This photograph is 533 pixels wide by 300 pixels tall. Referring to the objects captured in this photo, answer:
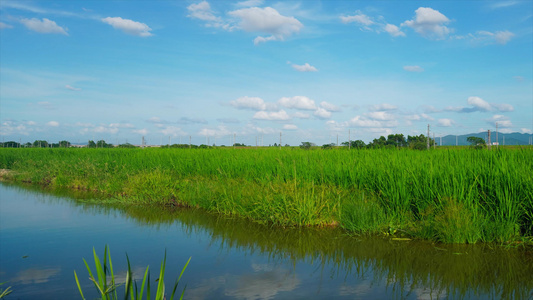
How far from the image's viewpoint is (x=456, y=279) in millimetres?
4750

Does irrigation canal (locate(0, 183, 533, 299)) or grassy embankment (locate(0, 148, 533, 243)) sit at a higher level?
grassy embankment (locate(0, 148, 533, 243))

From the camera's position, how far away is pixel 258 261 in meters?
5.49

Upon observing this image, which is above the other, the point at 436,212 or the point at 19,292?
the point at 436,212

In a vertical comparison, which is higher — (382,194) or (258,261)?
(382,194)

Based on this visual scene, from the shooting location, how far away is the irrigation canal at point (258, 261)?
175 inches

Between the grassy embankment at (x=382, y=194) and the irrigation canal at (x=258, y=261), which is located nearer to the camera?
the irrigation canal at (x=258, y=261)

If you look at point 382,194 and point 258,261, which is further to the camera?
point 382,194

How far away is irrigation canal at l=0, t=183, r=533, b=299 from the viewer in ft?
14.6

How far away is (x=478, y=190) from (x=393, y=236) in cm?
179

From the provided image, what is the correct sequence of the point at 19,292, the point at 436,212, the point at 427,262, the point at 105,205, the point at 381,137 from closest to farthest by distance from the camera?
the point at 19,292
the point at 427,262
the point at 436,212
the point at 105,205
the point at 381,137

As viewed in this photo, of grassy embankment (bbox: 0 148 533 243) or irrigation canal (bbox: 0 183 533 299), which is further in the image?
grassy embankment (bbox: 0 148 533 243)

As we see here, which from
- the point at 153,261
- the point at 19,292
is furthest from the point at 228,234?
the point at 19,292

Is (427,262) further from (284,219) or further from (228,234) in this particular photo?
(228,234)

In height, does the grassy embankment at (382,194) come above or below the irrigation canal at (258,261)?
above
